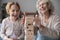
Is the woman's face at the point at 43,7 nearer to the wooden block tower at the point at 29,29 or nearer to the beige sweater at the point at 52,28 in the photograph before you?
the beige sweater at the point at 52,28

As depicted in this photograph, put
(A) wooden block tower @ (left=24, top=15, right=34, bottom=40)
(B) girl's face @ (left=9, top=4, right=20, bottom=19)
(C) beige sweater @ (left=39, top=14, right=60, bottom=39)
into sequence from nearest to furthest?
(A) wooden block tower @ (left=24, top=15, right=34, bottom=40) → (C) beige sweater @ (left=39, top=14, right=60, bottom=39) → (B) girl's face @ (left=9, top=4, right=20, bottom=19)

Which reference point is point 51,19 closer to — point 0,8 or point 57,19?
point 57,19

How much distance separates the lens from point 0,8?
2258 millimetres

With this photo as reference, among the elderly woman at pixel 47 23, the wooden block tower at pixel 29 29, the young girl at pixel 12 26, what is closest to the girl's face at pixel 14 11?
the young girl at pixel 12 26

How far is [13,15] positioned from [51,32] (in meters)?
0.29

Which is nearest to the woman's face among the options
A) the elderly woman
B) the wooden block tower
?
the elderly woman

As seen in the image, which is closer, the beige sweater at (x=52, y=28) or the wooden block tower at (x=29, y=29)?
the wooden block tower at (x=29, y=29)

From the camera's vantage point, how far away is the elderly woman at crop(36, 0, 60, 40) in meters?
1.04

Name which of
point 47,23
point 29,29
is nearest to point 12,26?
point 47,23

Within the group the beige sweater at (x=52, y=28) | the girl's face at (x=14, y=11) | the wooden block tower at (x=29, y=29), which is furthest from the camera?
the girl's face at (x=14, y=11)

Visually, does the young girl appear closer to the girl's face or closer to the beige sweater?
the girl's face

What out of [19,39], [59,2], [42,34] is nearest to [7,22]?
[19,39]

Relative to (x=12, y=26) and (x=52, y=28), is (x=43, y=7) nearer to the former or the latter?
(x=52, y=28)

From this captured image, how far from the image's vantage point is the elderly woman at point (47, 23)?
3.40 feet
